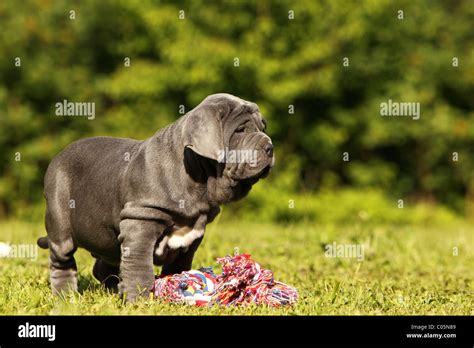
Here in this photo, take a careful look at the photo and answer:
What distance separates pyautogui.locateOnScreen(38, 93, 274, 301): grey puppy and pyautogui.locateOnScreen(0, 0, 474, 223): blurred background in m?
13.2

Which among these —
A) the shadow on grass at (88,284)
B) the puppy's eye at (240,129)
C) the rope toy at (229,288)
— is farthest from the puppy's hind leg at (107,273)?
the puppy's eye at (240,129)

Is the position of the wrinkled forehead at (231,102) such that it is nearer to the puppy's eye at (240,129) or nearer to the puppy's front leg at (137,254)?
the puppy's eye at (240,129)

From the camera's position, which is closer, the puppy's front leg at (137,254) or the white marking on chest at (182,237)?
the puppy's front leg at (137,254)

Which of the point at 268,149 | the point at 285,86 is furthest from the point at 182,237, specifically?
the point at 285,86

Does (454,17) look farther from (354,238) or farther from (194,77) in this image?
(354,238)

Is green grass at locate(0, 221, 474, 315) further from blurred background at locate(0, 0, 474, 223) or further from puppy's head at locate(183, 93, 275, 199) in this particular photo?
blurred background at locate(0, 0, 474, 223)

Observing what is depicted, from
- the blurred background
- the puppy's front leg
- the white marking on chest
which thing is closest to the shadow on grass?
the puppy's front leg

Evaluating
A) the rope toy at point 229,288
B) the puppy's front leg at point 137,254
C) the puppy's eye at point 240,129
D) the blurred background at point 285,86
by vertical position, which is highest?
the blurred background at point 285,86

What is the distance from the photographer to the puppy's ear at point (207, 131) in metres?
4.54

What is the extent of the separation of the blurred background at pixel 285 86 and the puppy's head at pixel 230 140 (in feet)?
44.2

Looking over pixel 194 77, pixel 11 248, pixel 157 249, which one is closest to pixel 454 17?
pixel 194 77

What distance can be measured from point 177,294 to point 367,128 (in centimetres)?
1706

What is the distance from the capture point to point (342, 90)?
21547 millimetres

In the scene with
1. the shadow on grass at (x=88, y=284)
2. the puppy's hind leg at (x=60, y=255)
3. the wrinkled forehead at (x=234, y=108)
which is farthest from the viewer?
the shadow on grass at (x=88, y=284)
